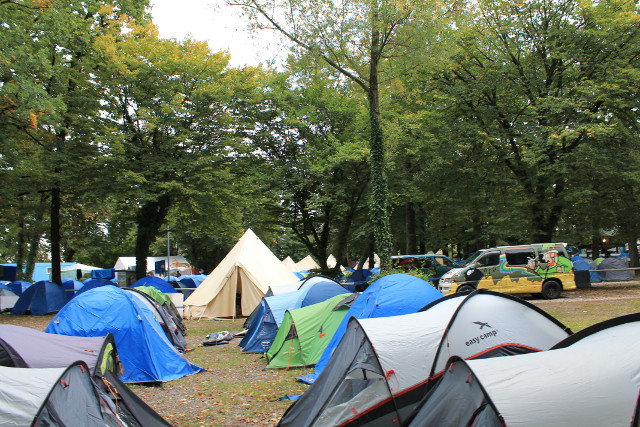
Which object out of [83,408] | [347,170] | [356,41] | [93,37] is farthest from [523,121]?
[83,408]

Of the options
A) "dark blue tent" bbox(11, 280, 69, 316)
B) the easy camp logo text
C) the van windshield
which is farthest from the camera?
"dark blue tent" bbox(11, 280, 69, 316)

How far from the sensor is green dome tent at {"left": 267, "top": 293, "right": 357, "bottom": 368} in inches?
382

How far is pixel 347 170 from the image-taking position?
22078 millimetres

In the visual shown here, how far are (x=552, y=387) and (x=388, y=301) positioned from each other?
4.73m

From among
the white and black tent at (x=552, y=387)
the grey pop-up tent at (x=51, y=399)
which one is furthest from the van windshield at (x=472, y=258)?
the grey pop-up tent at (x=51, y=399)

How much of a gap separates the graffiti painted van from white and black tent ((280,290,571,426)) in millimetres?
11413

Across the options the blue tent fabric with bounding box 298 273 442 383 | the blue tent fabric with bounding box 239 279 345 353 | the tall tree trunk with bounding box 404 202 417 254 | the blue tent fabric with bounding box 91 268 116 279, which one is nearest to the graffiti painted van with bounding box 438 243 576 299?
the blue tent fabric with bounding box 239 279 345 353

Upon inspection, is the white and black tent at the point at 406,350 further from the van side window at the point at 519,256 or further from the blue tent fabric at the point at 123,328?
the van side window at the point at 519,256

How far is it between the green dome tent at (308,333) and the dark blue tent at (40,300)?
586 inches

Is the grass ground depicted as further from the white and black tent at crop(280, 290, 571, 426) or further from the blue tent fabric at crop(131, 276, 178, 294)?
the blue tent fabric at crop(131, 276, 178, 294)

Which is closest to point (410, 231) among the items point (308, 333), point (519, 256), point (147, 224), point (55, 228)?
point (519, 256)

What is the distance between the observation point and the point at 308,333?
390 inches

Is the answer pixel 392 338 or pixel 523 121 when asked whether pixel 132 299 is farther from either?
pixel 523 121

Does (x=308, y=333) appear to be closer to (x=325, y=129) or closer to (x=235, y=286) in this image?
(x=235, y=286)
